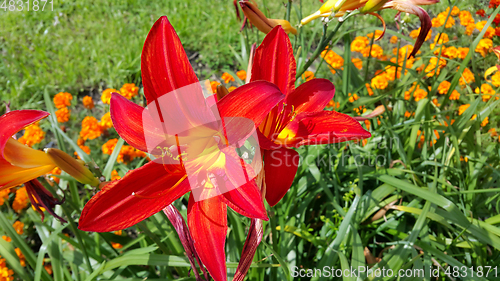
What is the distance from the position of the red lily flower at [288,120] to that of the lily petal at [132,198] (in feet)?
0.69

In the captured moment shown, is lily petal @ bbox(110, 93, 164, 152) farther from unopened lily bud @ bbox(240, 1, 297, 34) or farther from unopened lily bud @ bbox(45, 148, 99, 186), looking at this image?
unopened lily bud @ bbox(240, 1, 297, 34)

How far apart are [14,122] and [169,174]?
35 centimetres

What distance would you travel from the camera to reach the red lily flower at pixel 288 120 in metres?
0.70

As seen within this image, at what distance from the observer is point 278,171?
700 mm

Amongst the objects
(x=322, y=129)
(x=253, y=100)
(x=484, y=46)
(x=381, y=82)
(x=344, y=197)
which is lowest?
(x=344, y=197)

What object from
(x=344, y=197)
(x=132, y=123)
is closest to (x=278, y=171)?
(x=132, y=123)

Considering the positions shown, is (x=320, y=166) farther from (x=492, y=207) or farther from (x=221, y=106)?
(x=221, y=106)

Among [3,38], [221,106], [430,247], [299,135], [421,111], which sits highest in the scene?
[3,38]

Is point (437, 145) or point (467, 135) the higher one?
point (467, 135)

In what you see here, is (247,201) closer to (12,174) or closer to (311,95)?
(311,95)

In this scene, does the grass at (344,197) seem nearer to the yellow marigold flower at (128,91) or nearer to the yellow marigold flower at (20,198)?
the yellow marigold flower at (20,198)

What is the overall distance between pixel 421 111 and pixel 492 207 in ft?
2.24

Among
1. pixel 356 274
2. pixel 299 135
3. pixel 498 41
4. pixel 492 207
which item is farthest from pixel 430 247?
pixel 498 41

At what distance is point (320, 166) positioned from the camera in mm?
1918
